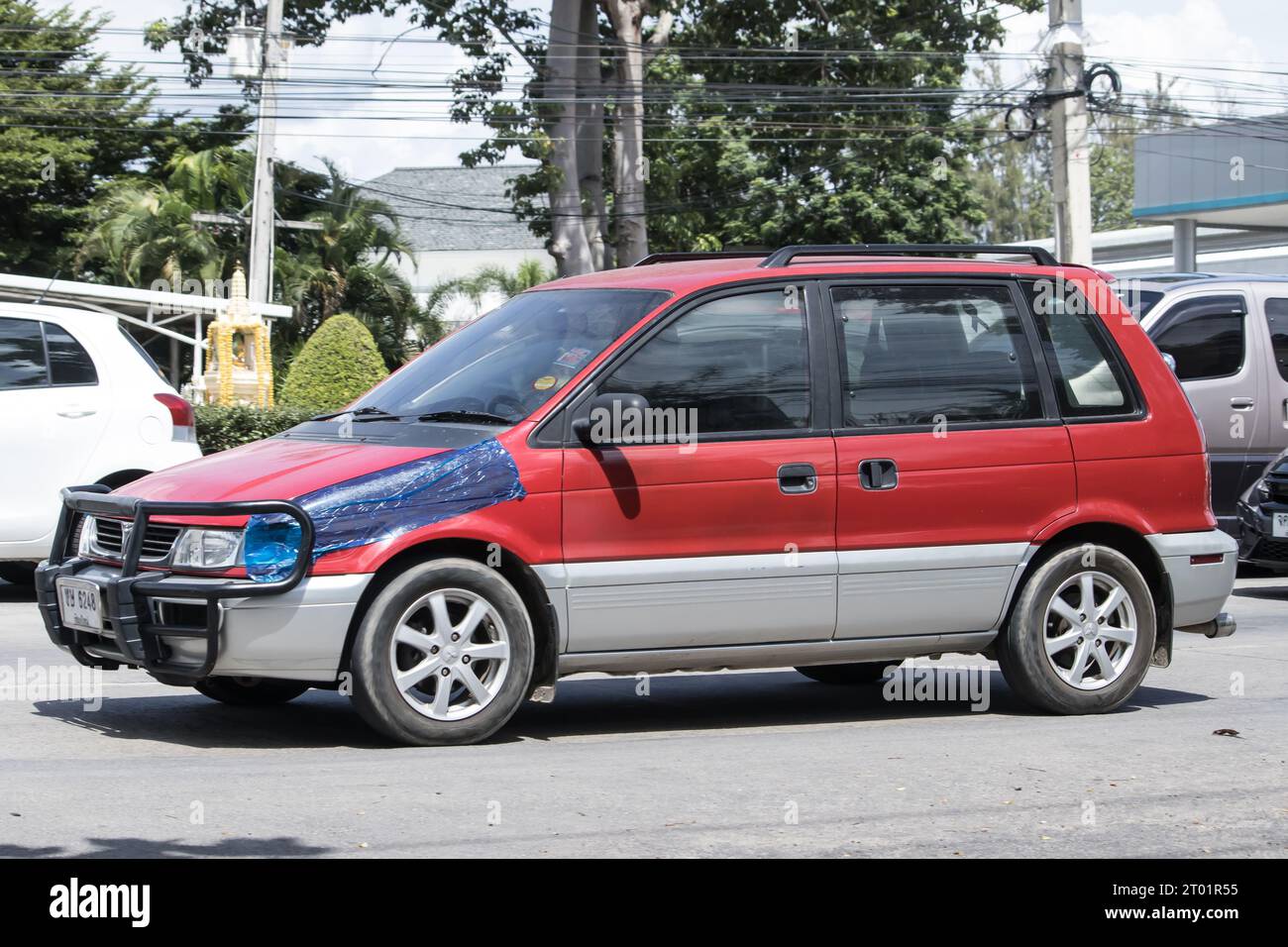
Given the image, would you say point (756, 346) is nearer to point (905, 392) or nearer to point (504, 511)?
point (905, 392)

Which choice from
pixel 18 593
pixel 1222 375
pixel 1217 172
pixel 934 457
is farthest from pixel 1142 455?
pixel 1217 172

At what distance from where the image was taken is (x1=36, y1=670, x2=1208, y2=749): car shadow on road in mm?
6879

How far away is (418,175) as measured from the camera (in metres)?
75.6

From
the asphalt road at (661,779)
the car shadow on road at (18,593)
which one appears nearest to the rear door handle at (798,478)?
the asphalt road at (661,779)

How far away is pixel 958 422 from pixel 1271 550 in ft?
20.1

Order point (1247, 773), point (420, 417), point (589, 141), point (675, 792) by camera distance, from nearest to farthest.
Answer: point (675, 792) → point (1247, 773) → point (420, 417) → point (589, 141)

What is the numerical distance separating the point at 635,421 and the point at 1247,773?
2.65 meters

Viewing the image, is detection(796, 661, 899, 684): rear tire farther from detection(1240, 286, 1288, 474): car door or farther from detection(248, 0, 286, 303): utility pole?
detection(248, 0, 286, 303): utility pole

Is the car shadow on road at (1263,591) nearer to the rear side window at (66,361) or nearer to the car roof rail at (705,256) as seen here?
the car roof rail at (705,256)

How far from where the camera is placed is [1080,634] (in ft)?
24.6

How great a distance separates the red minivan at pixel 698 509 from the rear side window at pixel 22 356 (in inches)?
177

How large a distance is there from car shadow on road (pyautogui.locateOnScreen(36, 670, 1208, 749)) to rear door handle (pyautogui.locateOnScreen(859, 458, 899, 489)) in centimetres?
115

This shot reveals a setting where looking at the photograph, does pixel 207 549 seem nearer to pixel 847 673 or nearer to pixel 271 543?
pixel 271 543

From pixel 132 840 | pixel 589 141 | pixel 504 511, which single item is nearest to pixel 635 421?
pixel 504 511
